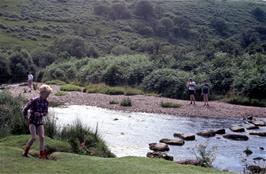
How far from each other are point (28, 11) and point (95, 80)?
8133 cm

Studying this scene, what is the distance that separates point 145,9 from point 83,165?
5544 inches

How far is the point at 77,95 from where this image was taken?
56.7m

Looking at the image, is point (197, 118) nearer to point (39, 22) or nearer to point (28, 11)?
point (39, 22)

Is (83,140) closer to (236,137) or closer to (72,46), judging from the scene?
(236,137)

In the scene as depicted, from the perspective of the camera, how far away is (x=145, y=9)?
153375 mm

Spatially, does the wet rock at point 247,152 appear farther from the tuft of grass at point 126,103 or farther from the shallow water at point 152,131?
the tuft of grass at point 126,103

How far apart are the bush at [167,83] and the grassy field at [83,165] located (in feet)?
Answer: 131

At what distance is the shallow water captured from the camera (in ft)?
85.6

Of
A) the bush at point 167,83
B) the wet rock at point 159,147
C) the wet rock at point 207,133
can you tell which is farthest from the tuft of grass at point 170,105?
the wet rock at point 159,147

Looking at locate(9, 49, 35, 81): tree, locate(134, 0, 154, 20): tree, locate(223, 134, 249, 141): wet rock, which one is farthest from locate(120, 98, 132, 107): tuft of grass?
locate(134, 0, 154, 20): tree

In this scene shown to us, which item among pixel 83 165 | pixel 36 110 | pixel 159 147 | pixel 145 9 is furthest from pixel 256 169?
pixel 145 9

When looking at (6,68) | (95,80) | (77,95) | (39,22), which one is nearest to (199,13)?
(39,22)

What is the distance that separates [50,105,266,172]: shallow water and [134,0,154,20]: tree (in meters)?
109

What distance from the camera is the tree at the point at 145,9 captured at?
15288 cm
